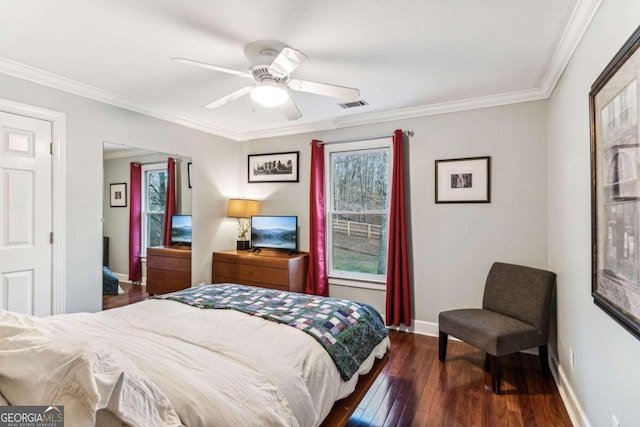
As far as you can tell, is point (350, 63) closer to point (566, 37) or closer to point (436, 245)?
point (566, 37)

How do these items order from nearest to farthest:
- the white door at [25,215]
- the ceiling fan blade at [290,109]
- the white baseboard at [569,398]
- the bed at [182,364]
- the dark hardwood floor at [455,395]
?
the bed at [182,364]
the white baseboard at [569,398]
the dark hardwood floor at [455,395]
the ceiling fan blade at [290,109]
the white door at [25,215]

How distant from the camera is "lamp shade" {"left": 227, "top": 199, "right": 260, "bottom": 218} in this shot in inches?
175

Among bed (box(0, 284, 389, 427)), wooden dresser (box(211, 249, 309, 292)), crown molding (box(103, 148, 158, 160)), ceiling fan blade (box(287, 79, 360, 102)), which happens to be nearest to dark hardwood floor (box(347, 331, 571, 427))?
bed (box(0, 284, 389, 427))

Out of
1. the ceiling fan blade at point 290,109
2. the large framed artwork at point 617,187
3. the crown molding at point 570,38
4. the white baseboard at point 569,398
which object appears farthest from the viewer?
the ceiling fan blade at point 290,109

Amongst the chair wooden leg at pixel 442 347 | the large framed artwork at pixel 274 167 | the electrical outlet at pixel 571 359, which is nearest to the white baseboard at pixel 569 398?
the electrical outlet at pixel 571 359

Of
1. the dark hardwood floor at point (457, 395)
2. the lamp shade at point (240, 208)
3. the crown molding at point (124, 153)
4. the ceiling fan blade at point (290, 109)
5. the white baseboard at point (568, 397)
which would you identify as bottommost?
→ the dark hardwood floor at point (457, 395)

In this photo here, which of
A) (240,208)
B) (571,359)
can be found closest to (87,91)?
(240,208)

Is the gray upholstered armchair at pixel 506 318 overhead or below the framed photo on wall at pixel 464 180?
below

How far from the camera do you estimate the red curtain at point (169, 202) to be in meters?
3.82

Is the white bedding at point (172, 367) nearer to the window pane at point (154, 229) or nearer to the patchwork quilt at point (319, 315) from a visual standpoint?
the patchwork quilt at point (319, 315)

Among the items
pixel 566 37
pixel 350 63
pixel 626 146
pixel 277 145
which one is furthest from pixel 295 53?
pixel 277 145

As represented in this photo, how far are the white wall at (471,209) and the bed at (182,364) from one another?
4.67ft

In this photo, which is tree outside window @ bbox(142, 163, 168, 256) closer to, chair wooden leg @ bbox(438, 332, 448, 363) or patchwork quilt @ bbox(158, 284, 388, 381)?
patchwork quilt @ bbox(158, 284, 388, 381)

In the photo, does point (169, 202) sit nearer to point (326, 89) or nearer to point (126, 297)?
point (126, 297)
